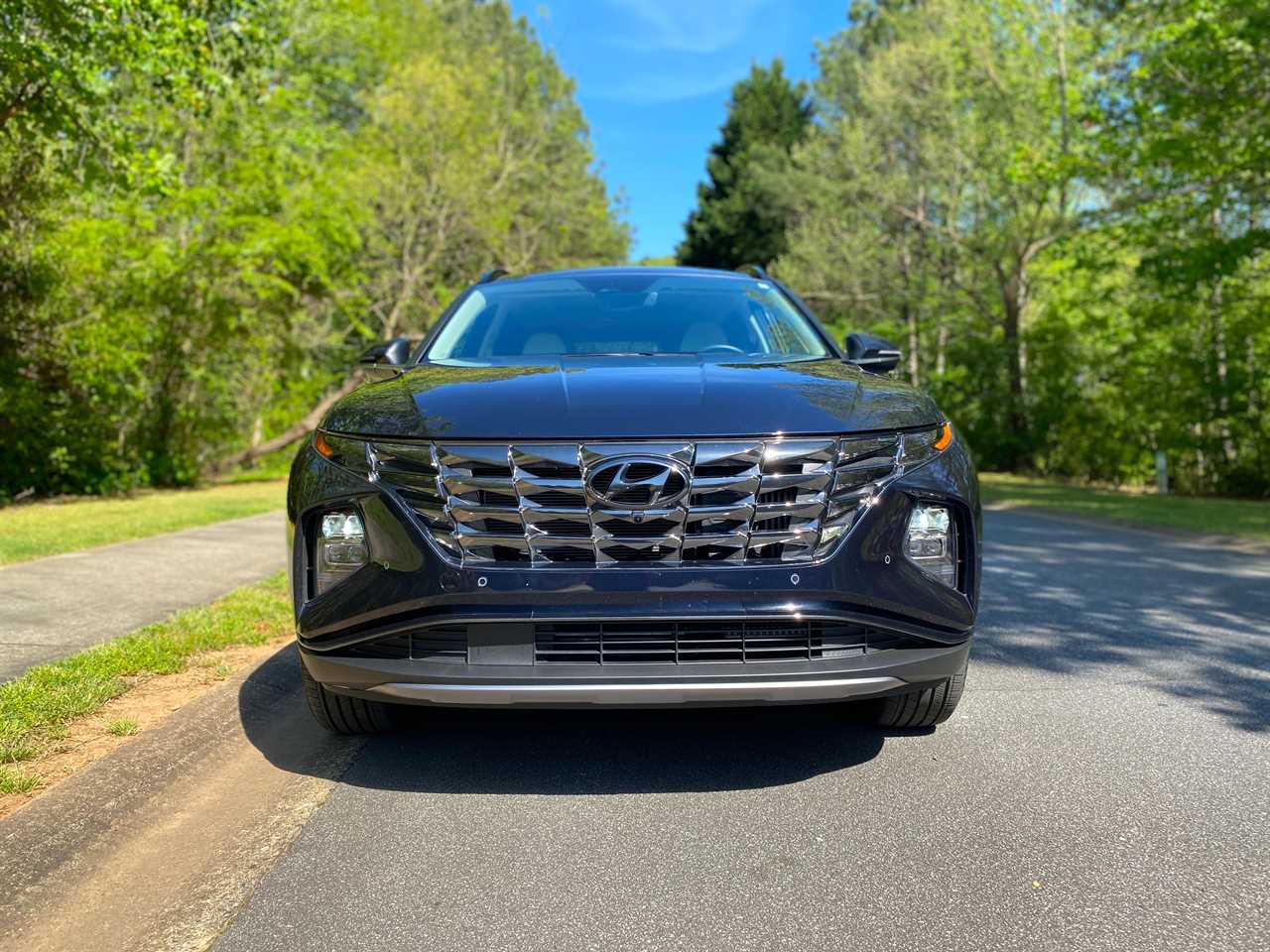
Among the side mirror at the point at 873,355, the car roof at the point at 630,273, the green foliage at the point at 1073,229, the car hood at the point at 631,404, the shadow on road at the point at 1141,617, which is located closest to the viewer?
the car hood at the point at 631,404

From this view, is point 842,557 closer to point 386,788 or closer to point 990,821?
point 990,821

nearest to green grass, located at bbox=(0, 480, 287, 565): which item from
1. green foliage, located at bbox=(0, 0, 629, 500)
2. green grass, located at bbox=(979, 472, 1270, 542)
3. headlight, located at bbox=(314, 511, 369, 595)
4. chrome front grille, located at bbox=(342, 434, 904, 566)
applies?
green foliage, located at bbox=(0, 0, 629, 500)

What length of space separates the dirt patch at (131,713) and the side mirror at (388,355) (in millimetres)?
1527

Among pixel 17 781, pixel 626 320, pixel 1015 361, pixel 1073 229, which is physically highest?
pixel 1073 229

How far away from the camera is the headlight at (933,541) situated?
135 inches

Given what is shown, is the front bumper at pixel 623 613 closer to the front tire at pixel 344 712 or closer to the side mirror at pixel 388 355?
the front tire at pixel 344 712

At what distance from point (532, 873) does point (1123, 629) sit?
4.44 metres

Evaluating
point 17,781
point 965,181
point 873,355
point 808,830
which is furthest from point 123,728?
point 965,181

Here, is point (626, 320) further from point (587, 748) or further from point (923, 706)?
point (923, 706)

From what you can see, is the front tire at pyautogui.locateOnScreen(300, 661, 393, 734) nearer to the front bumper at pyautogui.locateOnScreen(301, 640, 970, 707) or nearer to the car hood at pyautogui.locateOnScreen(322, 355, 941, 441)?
the front bumper at pyautogui.locateOnScreen(301, 640, 970, 707)

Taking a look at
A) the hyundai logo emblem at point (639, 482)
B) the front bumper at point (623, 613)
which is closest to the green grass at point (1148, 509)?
the front bumper at point (623, 613)

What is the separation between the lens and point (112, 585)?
6926 mm

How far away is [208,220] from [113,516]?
296 inches

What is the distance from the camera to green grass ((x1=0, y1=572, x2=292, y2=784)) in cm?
382
